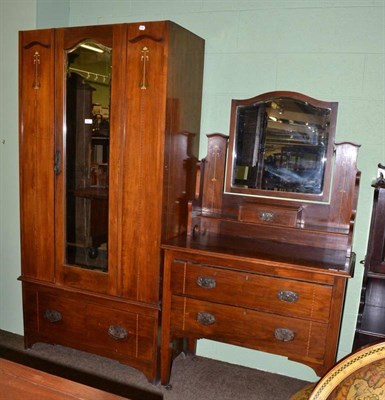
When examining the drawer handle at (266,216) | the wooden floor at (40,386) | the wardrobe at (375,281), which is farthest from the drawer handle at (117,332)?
the wardrobe at (375,281)

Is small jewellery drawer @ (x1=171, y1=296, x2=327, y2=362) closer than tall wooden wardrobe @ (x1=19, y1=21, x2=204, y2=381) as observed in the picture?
Yes

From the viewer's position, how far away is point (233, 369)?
2.55m

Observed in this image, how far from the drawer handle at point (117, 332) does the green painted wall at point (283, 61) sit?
0.59 metres

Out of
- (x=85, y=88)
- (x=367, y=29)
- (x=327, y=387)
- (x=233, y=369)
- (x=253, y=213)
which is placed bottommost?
(x=233, y=369)

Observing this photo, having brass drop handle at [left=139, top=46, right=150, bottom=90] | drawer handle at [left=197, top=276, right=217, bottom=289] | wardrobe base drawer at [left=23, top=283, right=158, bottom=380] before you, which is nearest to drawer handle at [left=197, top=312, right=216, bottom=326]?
drawer handle at [left=197, top=276, right=217, bottom=289]

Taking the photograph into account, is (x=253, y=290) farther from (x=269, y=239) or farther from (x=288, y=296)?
(x=269, y=239)

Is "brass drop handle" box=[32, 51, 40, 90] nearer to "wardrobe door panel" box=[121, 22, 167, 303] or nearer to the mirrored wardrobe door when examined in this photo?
the mirrored wardrobe door

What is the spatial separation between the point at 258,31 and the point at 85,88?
3.40 feet

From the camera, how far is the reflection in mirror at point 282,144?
2.25m

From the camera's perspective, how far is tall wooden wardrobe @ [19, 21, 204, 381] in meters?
2.15

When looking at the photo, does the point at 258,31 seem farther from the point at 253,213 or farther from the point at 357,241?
the point at 357,241

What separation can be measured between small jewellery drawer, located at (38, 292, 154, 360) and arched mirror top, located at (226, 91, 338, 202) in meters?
0.98

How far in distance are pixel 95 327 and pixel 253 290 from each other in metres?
0.99

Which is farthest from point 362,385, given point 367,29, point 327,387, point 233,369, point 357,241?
point 367,29
